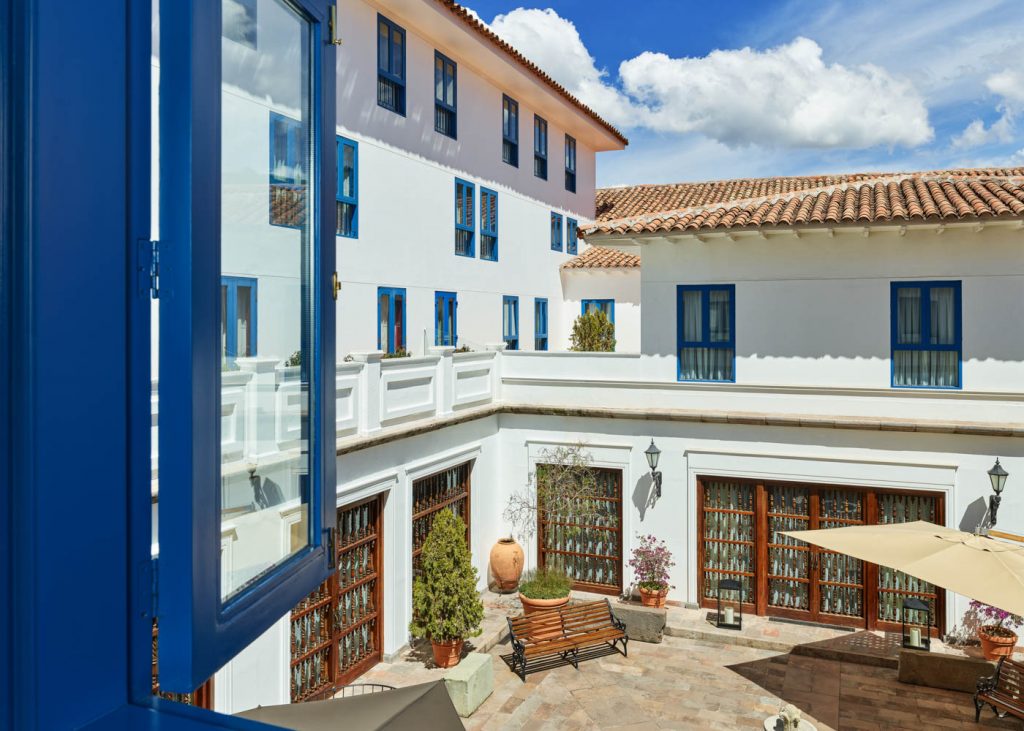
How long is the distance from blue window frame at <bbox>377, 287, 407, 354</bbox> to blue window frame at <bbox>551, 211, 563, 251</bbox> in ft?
26.5

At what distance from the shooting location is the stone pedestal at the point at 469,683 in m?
10.3

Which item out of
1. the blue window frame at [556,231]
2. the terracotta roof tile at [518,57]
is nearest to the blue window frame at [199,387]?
the terracotta roof tile at [518,57]

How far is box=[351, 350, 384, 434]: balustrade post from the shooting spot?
10781 mm

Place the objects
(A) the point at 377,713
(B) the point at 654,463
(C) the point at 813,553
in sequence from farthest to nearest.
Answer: (B) the point at 654,463 < (C) the point at 813,553 < (A) the point at 377,713

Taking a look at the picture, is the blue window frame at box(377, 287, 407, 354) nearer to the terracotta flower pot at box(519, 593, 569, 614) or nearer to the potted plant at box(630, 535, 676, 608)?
the terracotta flower pot at box(519, 593, 569, 614)

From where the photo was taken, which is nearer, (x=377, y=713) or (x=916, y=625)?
(x=377, y=713)

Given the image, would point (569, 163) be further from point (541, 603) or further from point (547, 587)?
point (541, 603)

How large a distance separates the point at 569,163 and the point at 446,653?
15.6m

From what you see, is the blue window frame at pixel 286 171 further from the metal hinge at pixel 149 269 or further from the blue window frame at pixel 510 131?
the blue window frame at pixel 510 131

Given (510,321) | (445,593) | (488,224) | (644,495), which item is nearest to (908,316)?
(644,495)

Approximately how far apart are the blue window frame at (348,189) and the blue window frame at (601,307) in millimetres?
10452

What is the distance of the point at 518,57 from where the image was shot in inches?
688

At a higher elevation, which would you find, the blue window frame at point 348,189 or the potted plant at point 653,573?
the blue window frame at point 348,189

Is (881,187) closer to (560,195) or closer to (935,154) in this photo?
(560,195)
